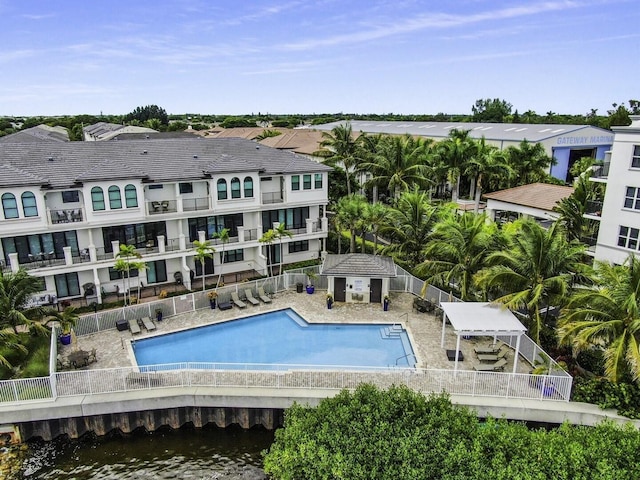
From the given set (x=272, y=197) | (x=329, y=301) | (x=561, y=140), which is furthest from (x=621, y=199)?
(x=561, y=140)

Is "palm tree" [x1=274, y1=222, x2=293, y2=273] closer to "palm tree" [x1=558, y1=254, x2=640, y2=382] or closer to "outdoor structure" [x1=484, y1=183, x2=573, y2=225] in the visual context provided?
"palm tree" [x1=558, y1=254, x2=640, y2=382]

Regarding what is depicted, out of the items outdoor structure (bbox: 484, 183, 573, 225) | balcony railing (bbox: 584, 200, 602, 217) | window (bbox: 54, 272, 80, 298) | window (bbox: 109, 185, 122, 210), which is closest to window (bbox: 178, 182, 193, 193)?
window (bbox: 109, 185, 122, 210)

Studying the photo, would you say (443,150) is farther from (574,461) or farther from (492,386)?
(574,461)

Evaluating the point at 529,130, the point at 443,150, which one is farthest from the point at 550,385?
the point at 529,130

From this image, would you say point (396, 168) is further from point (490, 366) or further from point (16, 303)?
point (16, 303)

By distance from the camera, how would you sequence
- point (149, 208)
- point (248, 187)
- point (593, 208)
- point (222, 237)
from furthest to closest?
point (248, 187) → point (149, 208) → point (222, 237) → point (593, 208)

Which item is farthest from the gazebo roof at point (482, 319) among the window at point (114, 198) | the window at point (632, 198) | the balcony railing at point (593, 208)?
the window at point (114, 198)
